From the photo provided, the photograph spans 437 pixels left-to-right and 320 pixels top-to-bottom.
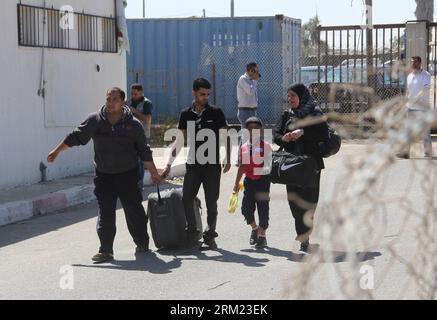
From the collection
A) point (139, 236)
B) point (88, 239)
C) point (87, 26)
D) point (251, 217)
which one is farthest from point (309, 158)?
point (87, 26)

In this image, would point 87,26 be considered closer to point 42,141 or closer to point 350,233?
point 42,141

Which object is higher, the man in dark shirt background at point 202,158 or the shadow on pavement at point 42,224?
the man in dark shirt background at point 202,158

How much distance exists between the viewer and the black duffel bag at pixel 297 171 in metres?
8.66

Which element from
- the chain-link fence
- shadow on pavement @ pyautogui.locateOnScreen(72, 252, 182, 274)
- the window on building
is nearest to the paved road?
shadow on pavement @ pyautogui.locateOnScreen(72, 252, 182, 274)

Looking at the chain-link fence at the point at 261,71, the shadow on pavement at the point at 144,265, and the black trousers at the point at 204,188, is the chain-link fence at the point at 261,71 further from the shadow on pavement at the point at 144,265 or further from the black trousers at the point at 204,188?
the shadow on pavement at the point at 144,265

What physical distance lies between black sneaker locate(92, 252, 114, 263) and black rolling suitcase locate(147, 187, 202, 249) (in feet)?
2.11

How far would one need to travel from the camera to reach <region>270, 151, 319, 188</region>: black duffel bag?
28.4ft

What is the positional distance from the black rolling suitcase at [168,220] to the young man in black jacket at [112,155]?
312 mm

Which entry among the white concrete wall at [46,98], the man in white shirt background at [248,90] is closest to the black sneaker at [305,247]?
the white concrete wall at [46,98]

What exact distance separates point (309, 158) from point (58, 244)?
2888 millimetres

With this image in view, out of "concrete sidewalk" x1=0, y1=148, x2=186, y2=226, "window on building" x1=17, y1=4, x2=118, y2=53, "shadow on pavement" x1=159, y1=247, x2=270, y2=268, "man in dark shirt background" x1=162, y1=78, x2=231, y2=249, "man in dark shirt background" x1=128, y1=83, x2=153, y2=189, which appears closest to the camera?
"shadow on pavement" x1=159, y1=247, x2=270, y2=268

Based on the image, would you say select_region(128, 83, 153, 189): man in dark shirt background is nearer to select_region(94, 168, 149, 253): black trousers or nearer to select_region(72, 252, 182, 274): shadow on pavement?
select_region(94, 168, 149, 253): black trousers

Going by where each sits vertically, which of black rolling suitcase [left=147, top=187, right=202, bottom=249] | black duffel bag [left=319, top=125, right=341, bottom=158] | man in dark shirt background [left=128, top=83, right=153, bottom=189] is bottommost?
black rolling suitcase [left=147, top=187, right=202, bottom=249]

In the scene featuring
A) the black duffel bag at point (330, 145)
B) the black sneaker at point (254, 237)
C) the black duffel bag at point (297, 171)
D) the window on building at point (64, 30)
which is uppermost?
the window on building at point (64, 30)
